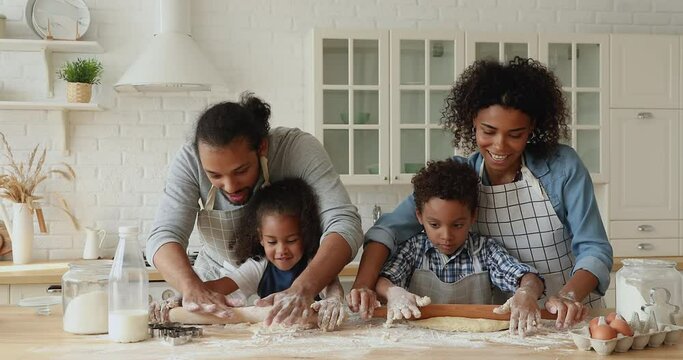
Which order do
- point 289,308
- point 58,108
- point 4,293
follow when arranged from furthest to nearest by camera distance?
point 58,108 < point 4,293 < point 289,308

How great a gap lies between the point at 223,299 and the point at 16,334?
1.57ft

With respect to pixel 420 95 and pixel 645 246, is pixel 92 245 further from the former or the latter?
pixel 645 246

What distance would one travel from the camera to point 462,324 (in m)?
1.84

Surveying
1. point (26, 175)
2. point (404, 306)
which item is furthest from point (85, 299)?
point (26, 175)

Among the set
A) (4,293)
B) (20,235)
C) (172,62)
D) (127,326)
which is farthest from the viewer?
(20,235)

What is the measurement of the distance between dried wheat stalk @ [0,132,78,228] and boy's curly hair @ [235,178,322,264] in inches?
89.4

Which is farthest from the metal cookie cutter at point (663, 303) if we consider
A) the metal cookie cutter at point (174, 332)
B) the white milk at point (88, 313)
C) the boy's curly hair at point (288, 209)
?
the white milk at point (88, 313)

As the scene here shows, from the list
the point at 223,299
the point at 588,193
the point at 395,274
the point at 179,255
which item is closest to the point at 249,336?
the point at 223,299

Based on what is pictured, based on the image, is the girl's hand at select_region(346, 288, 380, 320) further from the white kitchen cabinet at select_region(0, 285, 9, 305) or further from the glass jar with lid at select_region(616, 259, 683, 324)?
the white kitchen cabinet at select_region(0, 285, 9, 305)

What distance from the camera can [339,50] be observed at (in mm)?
4160

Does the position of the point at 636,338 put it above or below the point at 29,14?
below

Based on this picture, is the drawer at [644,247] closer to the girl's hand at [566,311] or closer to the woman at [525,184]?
the woman at [525,184]

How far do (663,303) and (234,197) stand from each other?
111cm

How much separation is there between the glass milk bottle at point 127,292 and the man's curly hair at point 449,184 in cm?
82
